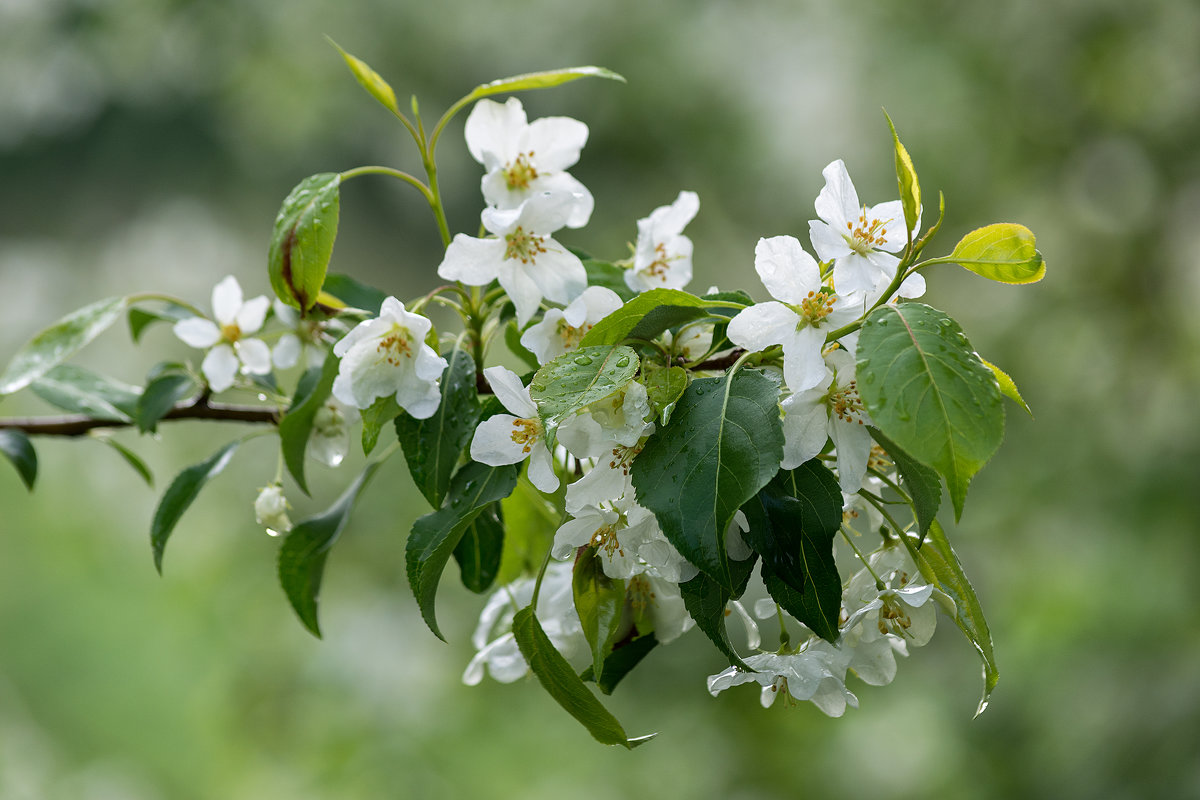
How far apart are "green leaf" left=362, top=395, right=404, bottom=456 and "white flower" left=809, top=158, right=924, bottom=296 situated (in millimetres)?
288

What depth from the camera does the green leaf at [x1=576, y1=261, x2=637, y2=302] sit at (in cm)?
71

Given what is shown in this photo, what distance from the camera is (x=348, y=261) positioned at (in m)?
4.07

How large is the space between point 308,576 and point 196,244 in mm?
3756

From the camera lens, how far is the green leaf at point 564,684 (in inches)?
22.4

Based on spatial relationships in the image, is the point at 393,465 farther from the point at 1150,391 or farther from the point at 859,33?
the point at 1150,391

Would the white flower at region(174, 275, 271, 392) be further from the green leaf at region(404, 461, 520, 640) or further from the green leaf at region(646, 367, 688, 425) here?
the green leaf at region(646, 367, 688, 425)

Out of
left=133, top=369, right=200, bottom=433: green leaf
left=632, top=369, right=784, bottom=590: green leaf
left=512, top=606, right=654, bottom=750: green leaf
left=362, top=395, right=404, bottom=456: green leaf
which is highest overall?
left=632, top=369, right=784, bottom=590: green leaf

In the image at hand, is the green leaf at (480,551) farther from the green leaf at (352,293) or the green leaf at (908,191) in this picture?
the green leaf at (908,191)

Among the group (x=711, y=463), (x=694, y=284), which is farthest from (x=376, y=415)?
(x=694, y=284)

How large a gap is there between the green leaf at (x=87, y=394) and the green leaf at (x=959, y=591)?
69 cm

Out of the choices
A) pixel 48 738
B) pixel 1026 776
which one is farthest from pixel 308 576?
pixel 48 738

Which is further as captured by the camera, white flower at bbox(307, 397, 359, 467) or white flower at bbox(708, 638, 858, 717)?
white flower at bbox(307, 397, 359, 467)

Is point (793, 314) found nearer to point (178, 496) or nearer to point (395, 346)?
point (395, 346)

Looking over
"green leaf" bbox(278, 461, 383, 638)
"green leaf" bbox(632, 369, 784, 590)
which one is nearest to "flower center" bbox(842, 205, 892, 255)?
"green leaf" bbox(632, 369, 784, 590)
